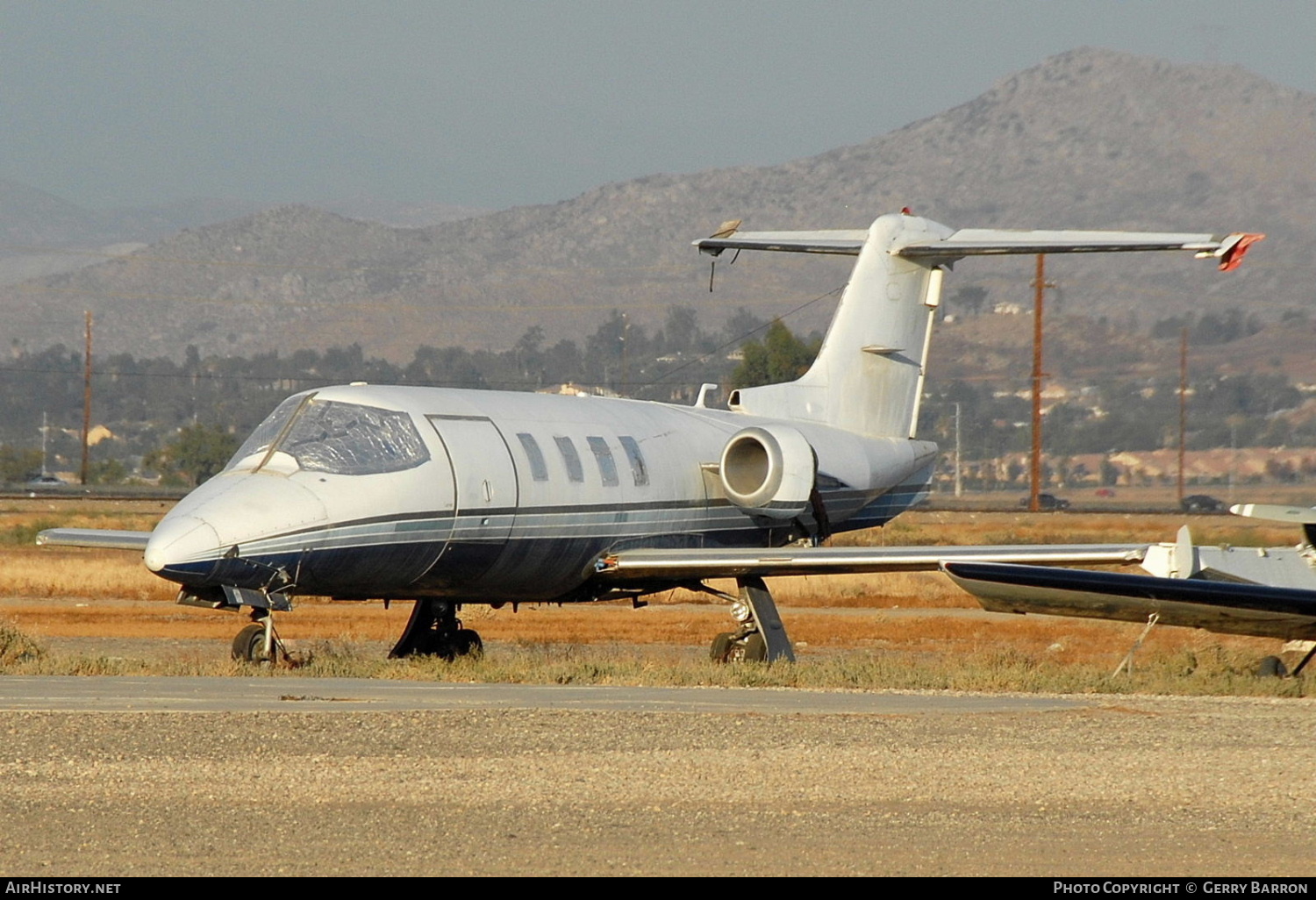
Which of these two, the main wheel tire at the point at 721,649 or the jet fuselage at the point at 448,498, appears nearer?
the jet fuselage at the point at 448,498

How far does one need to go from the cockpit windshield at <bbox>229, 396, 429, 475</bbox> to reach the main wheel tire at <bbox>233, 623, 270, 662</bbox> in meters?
1.60

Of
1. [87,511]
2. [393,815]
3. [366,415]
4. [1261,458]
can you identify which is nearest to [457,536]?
[366,415]

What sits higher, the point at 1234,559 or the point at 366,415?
A: the point at 366,415

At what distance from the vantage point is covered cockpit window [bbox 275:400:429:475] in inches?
694

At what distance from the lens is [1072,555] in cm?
1878

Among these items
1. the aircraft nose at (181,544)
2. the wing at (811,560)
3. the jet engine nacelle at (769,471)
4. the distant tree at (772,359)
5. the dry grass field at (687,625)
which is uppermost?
the distant tree at (772,359)

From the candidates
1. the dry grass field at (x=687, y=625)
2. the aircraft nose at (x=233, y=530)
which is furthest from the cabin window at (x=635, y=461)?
the aircraft nose at (x=233, y=530)

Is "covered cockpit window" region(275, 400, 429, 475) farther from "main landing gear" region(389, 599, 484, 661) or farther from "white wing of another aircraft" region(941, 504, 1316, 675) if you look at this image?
"white wing of another aircraft" region(941, 504, 1316, 675)

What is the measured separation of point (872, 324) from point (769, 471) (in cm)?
421

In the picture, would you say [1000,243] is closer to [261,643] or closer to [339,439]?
[339,439]

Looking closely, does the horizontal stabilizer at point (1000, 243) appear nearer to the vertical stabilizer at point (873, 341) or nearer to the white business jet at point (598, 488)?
the white business jet at point (598, 488)

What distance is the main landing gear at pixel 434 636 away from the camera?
66.6 ft

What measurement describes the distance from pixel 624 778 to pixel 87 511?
5846 cm
